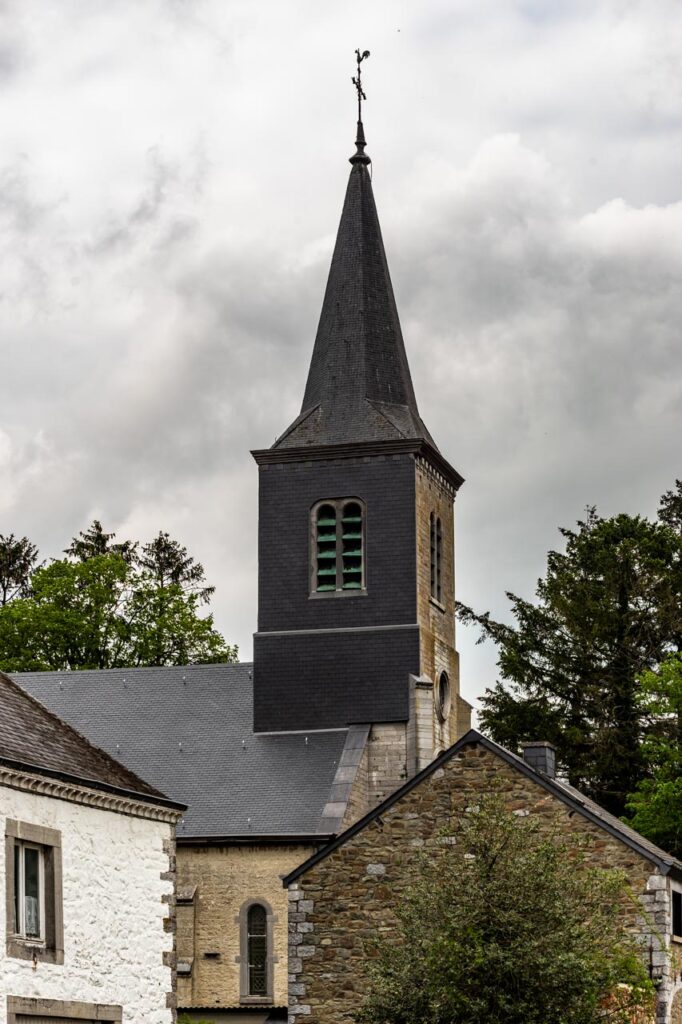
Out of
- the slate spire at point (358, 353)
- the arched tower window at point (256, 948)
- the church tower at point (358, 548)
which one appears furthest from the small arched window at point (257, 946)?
the slate spire at point (358, 353)

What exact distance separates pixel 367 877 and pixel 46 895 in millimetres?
8227

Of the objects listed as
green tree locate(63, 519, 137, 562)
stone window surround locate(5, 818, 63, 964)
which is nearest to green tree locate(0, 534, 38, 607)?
green tree locate(63, 519, 137, 562)

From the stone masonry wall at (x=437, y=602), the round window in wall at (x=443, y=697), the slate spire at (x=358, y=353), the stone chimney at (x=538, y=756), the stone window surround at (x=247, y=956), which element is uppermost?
the slate spire at (x=358, y=353)

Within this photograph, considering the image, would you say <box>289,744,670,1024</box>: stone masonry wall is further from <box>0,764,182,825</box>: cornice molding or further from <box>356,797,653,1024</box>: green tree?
<box>0,764,182,825</box>: cornice molding

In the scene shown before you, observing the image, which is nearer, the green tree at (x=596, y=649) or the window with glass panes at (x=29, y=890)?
the window with glass panes at (x=29, y=890)

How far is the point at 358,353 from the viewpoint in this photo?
153 feet

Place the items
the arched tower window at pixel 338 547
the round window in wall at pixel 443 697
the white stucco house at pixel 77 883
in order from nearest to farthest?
the white stucco house at pixel 77 883
the round window in wall at pixel 443 697
the arched tower window at pixel 338 547

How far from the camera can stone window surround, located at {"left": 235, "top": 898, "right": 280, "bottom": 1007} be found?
3966 centimetres

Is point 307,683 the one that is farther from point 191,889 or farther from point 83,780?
point 83,780

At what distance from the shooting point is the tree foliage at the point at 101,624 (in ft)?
177

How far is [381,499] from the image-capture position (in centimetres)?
4478

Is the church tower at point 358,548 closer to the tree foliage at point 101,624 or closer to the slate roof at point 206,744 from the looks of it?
the slate roof at point 206,744

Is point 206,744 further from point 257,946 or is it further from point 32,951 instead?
point 32,951

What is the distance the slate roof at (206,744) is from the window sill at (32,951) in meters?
17.4
